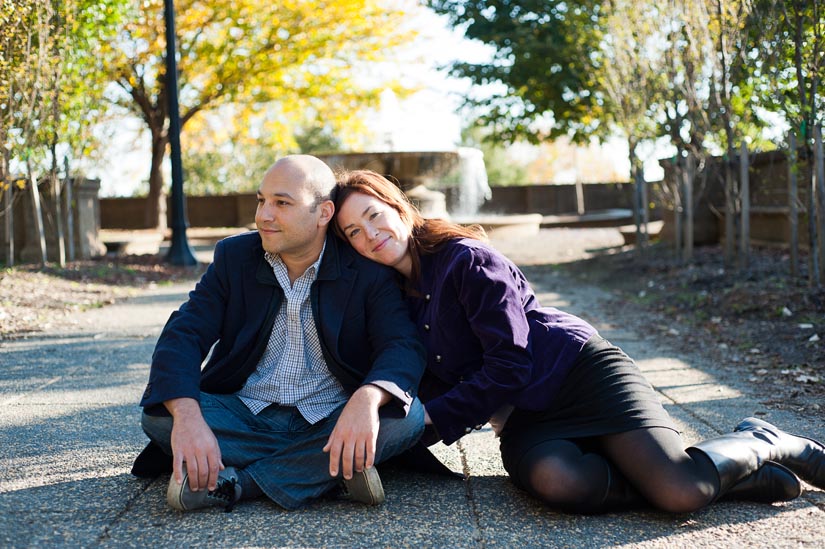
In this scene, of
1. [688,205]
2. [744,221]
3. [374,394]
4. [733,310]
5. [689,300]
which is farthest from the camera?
[688,205]

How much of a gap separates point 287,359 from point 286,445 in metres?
0.31

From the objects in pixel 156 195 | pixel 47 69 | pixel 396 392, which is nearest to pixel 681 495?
pixel 396 392

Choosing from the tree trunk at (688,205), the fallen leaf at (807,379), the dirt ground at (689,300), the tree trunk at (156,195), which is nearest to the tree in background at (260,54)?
the tree trunk at (156,195)

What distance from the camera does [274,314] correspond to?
10.5 feet

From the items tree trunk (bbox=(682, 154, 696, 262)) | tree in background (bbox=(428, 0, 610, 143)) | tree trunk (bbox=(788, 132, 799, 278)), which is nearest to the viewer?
tree trunk (bbox=(788, 132, 799, 278))

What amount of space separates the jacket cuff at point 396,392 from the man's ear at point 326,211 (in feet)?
2.15

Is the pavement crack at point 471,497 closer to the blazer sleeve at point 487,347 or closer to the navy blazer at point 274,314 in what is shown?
the blazer sleeve at point 487,347

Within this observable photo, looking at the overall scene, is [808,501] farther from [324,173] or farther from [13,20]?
[13,20]

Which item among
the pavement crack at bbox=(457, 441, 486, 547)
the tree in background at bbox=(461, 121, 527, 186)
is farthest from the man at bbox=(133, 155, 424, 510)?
the tree in background at bbox=(461, 121, 527, 186)

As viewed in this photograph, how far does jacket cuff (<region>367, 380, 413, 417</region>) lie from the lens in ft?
9.53

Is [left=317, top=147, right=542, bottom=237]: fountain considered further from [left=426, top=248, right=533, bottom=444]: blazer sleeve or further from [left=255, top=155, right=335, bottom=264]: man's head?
[left=426, top=248, right=533, bottom=444]: blazer sleeve

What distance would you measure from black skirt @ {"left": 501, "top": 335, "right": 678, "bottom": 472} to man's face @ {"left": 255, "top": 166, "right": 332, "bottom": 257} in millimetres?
1037

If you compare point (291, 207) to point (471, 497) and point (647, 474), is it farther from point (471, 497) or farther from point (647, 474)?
point (647, 474)

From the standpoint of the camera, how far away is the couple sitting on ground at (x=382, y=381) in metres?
2.85
